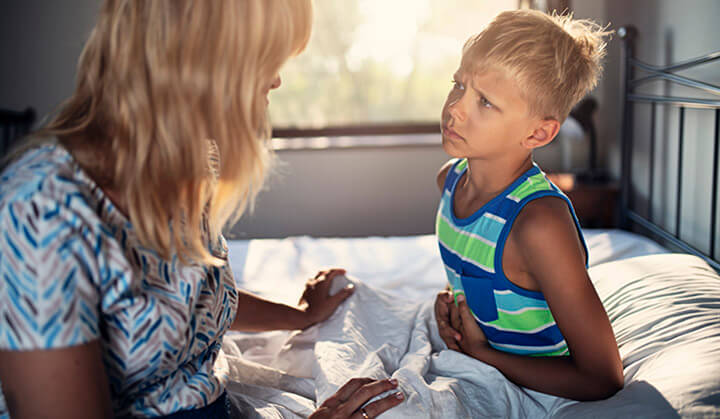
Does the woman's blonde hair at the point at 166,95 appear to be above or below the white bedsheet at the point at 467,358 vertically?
above

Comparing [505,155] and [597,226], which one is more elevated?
[505,155]

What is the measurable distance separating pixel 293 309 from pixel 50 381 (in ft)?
2.12

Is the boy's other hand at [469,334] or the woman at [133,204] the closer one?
the woman at [133,204]

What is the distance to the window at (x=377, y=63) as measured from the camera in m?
2.96

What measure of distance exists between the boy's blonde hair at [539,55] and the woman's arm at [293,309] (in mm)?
562

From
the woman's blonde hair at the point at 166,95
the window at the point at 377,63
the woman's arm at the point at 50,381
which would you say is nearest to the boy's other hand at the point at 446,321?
the woman's blonde hair at the point at 166,95

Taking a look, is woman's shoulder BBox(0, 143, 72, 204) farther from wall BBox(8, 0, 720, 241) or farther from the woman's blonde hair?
wall BBox(8, 0, 720, 241)

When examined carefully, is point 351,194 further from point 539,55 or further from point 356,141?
point 539,55

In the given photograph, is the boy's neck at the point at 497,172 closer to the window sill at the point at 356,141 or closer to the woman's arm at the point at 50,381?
the woman's arm at the point at 50,381

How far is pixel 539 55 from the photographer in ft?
3.31

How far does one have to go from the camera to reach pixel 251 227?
2.95 meters

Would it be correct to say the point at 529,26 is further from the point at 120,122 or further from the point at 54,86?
the point at 54,86

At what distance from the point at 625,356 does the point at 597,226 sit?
5.14ft

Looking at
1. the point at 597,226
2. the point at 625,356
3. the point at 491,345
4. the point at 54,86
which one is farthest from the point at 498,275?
the point at 54,86
